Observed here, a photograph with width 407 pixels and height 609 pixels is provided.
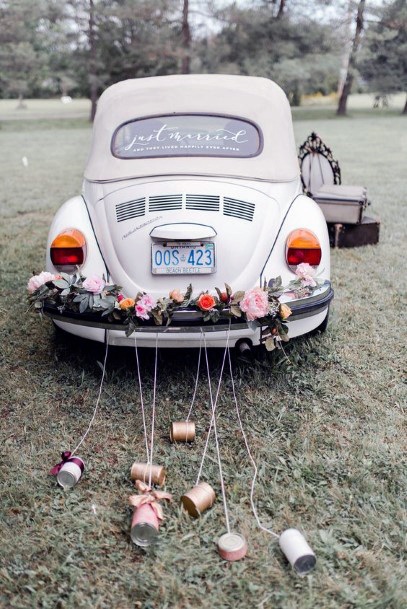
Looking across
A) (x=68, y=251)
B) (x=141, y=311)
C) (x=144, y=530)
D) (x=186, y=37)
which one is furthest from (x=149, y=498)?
(x=186, y=37)

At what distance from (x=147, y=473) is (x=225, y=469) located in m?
0.37

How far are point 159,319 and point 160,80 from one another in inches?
80.3

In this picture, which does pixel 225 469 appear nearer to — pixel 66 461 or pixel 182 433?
pixel 182 433

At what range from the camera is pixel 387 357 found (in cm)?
374

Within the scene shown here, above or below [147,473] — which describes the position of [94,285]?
above

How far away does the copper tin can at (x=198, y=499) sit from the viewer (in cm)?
241

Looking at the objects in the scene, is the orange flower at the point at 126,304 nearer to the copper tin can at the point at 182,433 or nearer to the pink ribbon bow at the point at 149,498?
the copper tin can at the point at 182,433

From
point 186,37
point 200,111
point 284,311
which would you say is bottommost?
point 284,311

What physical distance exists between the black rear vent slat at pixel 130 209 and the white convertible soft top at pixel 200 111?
12.6 inches

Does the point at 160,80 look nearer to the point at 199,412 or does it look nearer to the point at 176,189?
the point at 176,189

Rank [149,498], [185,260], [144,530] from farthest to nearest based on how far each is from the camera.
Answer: [185,260], [149,498], [144,530]

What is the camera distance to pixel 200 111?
13.0 feet

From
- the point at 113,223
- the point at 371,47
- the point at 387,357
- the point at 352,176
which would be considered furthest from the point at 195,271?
the point at 371,47

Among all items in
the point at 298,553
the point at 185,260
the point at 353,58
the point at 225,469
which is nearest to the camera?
the point at 298,553
